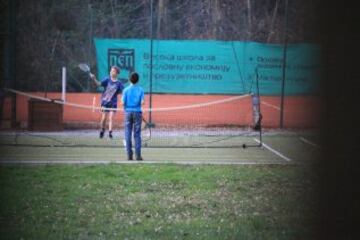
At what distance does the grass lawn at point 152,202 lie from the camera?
4.86 meters

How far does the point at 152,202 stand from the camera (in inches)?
243

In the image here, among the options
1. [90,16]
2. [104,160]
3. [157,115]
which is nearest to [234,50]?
[157,115]

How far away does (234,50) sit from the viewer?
51.6ft

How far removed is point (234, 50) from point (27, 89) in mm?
5367

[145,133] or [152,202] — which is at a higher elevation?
[152,202]

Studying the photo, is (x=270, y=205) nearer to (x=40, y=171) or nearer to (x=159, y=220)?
(x=159, y=220)

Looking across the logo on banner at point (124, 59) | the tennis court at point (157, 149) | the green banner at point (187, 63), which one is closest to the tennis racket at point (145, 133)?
the tennis court at point (157, 149)

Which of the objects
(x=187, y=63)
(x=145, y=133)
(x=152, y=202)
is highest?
(x=187, y=63)

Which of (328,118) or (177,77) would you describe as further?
(177,77)

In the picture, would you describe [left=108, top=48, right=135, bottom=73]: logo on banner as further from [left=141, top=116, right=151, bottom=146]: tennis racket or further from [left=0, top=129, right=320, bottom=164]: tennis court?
[left=0, top=129, right=320, bottom=164]: tennis court

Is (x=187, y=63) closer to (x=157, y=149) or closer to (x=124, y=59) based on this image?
(x=124, y=59)

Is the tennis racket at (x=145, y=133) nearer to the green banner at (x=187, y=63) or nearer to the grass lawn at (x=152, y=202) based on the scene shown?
the green banner at (x=187, y=63)

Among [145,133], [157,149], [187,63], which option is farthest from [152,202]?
[187,63]

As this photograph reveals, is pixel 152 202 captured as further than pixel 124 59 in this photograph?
No
